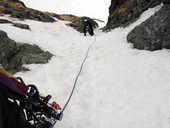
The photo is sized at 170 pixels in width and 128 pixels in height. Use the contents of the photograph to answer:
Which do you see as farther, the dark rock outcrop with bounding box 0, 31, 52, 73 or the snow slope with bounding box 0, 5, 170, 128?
the dark rock outcrop with bounding box 0, 31, 52, 73

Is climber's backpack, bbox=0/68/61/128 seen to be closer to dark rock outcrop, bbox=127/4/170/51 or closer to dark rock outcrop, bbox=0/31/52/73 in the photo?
dark rock outcrop, bbox=0/31/52/73

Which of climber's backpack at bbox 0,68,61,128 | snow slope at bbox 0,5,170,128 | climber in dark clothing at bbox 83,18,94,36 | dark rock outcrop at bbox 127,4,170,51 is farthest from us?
climber in dark clothing at bbox 83,18,94,36

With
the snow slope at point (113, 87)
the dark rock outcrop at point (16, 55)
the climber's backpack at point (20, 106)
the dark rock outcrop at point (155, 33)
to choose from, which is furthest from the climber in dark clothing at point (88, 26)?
the climber's backpack at point (20, 106)

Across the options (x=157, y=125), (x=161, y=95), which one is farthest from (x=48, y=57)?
(x=157, y=125)

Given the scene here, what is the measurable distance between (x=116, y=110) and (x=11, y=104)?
2919 mm

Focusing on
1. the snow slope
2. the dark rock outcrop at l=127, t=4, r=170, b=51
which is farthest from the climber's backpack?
the dark rock outcrop at l=127, t=4, r=170, b=51

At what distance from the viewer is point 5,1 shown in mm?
32969

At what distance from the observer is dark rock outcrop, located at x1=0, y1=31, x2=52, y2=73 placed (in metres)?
10.8

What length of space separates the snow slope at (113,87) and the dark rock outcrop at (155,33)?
1.30 feet

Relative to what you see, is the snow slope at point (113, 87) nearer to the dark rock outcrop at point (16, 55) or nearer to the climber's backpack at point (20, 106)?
the dark rock outcrop at point (16, 55)

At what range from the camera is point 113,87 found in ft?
24.2

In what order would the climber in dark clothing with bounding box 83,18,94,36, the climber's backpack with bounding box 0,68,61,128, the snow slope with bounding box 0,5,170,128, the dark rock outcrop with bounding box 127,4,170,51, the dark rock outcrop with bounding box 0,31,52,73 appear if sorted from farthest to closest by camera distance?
the climber in dark clothing with bounding box 83,18,94,36, the dark rock outcrop with bounding box 0,31,52,73, the dark rock outcrop with bounding box 127,4,170,51, the snow slope with bounding box 0,5,170,128, the climber's backpack with bounding box 0,68,61,128

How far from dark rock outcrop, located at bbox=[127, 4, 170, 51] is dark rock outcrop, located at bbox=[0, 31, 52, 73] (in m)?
4.68

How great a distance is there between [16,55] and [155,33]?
661 centimetres
